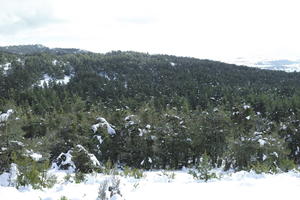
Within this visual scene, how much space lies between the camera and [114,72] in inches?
5974

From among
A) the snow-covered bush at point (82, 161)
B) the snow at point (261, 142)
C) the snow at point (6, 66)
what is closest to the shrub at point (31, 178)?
the snow-covered bush at point (82, 161)

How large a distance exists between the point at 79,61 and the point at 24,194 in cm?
15755

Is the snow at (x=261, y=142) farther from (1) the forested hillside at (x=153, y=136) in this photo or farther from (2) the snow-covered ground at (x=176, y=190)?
(2) the snow-covered ground at (x=176, y=190)

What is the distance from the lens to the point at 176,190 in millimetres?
8508

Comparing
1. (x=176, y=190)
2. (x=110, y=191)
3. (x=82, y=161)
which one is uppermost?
(x=110, y=191)

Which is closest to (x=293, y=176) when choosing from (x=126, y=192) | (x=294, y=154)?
(x=126, y=192)

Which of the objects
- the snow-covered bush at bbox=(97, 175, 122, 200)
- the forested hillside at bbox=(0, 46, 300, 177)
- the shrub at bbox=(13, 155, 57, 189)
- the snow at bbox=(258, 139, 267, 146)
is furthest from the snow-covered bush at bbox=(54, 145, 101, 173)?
the snow at bbox=(258, 139, 267, 146)

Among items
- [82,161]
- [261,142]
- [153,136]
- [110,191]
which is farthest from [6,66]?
[110,191]

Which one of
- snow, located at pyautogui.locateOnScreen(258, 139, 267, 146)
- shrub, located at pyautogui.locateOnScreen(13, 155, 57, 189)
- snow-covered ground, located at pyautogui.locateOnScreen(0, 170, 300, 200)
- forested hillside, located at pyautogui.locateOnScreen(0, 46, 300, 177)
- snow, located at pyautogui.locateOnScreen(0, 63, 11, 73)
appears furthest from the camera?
snow, located at pyautogui.locateOnScreen(0, 63, 11, 73)

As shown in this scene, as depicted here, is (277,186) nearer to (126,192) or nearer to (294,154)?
(126,192)

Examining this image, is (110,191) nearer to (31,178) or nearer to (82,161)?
(31,178)

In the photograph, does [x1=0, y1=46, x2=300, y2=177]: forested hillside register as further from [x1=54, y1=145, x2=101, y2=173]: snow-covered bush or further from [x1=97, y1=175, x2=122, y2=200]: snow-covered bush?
[x1=97, y1=175, x2=122, y2=200]: snow-covered bush

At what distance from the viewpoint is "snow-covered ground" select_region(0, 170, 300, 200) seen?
745 centimetres

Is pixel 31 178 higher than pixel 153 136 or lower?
higher
